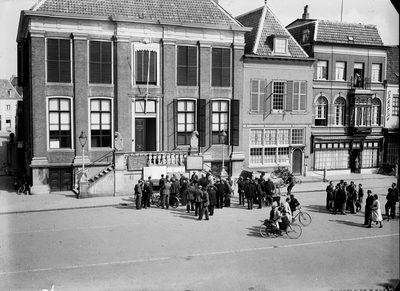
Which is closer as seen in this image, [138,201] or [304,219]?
[304,219]

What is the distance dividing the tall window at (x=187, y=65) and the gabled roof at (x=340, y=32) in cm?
1084

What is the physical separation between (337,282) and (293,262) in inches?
77.5

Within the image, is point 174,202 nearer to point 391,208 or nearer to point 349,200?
point 349,200

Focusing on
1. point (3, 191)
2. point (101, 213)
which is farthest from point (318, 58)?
point (3, 191)

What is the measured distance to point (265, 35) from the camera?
34.4 metres

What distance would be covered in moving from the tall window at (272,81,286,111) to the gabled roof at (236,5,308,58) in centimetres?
236

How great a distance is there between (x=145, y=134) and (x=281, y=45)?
12.7 meters

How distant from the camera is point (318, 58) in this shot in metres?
35.7

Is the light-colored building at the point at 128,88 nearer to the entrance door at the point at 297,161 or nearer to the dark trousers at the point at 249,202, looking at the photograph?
the entrance door at the point at 297,161

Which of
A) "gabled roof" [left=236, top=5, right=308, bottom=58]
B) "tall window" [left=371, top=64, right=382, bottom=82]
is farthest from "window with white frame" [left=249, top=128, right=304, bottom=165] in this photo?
"tall window" [left=371, top=64, right=382, bottom=82]

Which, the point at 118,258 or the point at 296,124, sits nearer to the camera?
the point at 118,258

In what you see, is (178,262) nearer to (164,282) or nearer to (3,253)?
(164,282)

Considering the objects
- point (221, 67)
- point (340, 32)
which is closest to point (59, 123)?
point (221, 67)

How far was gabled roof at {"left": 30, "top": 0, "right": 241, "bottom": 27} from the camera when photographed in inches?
1109
